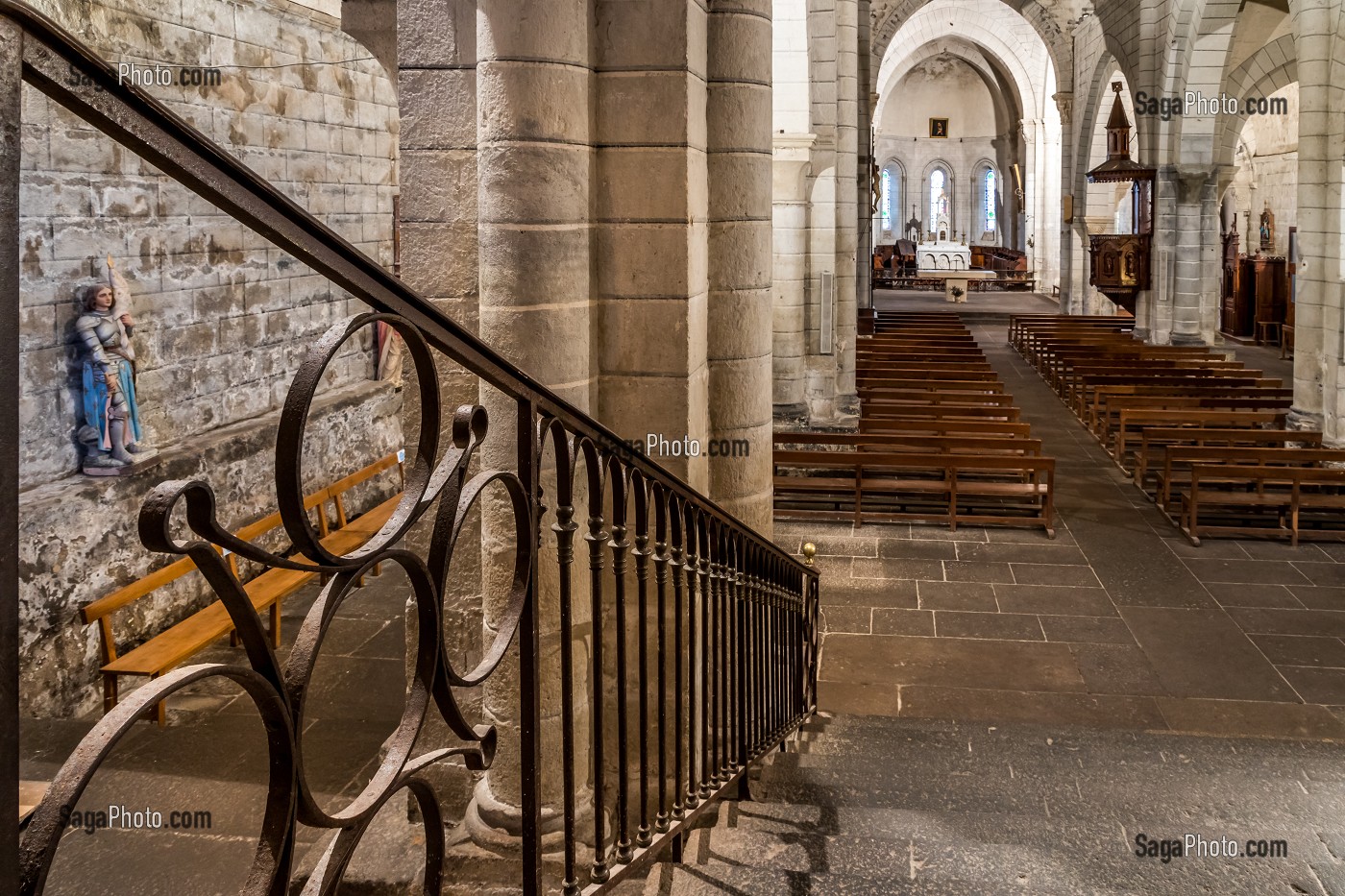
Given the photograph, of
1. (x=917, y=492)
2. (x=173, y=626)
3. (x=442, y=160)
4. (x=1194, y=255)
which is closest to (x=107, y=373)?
(x=173, y=626)

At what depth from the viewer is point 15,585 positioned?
94 centimetres

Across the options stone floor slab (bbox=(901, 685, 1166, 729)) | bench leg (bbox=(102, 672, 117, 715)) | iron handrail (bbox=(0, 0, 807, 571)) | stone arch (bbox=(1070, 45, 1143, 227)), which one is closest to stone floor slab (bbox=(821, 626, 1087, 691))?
stone floor slab (bbox=(901, 685, 1166, 729))

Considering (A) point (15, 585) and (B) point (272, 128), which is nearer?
(A) point (15, 585)

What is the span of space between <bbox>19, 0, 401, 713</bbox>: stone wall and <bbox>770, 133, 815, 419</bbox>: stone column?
13.2 ft

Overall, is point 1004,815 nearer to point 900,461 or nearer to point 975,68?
point 900,461

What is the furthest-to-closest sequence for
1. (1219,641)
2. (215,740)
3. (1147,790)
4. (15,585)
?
(1219,641), (215,740), (1147,790), (15,585)

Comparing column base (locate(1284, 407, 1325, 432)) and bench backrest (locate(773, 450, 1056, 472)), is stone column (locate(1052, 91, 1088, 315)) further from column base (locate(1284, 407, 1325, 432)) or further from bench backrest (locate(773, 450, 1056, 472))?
bench backrest (locate(773, 450, 1056, 472))

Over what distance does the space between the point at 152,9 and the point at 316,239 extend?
7.76m

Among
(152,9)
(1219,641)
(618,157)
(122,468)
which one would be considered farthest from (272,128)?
(1219,641)

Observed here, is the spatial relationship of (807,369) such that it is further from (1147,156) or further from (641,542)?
(641,542)

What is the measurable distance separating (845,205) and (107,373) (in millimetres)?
9527

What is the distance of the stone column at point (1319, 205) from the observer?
12484 mm

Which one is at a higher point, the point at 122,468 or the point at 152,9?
the point at 152,9

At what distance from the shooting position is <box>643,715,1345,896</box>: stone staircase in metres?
3.67
